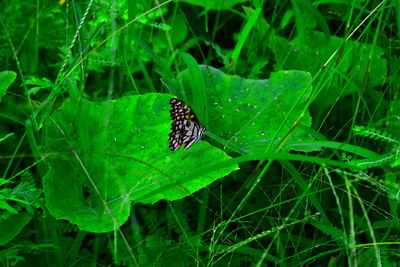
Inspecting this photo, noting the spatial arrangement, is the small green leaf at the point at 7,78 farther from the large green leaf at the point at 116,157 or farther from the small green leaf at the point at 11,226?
the small green leaf at the point at 11,226

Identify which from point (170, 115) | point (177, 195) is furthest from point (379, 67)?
point (177, 195)

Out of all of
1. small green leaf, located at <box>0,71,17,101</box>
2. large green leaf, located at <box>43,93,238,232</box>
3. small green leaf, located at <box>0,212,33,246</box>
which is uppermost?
small green leaf, located at <box>0,71,17,101</box>

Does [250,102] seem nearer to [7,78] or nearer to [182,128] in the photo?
[182,128]

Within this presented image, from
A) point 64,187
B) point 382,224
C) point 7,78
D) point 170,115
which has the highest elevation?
point 7,78

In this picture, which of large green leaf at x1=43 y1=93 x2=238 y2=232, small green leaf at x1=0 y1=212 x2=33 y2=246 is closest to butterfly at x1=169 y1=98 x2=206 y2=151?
large green leaf at x1=43 y1=93 x2=238 y2=232

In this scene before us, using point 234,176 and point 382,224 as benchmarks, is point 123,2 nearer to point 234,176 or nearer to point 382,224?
point 234,176

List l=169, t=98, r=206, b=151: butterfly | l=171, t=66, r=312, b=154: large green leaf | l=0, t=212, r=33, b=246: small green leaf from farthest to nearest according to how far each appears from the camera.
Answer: l=171, t=66, r=312, b=154: large green leaf, l=169, t=98, r=206, b=151: butterfly, l=0, t=212, r=33, b=246: small green leaf

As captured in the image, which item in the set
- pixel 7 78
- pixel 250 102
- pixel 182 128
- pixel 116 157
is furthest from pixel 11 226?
pixel 250 102

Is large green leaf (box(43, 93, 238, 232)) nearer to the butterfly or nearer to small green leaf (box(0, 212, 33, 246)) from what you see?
the butterfly
